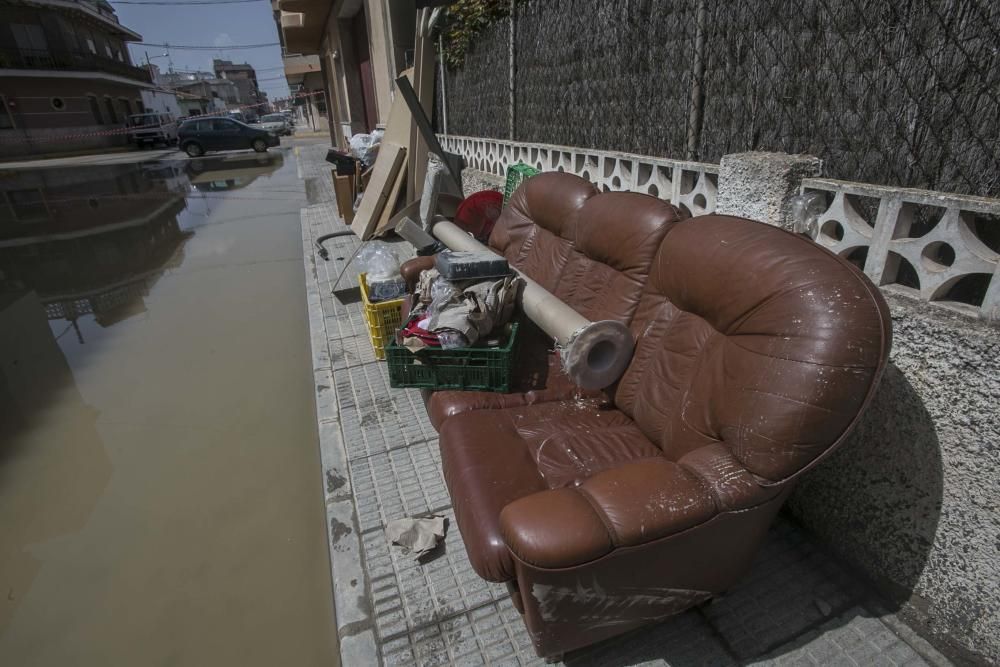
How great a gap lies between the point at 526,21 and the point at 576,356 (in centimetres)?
336

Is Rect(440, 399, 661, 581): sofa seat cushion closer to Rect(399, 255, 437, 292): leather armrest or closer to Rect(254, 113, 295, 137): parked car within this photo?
Rect(399, 255, 437, 292): leather armrest

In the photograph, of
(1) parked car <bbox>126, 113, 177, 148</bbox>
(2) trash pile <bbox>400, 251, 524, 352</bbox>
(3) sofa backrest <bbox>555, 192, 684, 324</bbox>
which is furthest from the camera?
(1) parked car <bbox>126, 113, 177, 148</bbox>

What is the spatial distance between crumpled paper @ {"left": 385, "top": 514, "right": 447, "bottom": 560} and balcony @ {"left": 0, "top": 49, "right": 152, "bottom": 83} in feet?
113

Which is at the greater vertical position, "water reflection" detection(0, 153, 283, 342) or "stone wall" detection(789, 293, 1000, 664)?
"stone wall" detection(789, 293, 1000, 664)

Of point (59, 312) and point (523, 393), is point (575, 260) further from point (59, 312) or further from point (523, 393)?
point (59, 312)

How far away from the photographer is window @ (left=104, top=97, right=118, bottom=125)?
1225 inches

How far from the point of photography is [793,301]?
57.3 inches

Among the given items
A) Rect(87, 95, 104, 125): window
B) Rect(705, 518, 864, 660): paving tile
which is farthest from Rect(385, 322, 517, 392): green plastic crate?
Rect(87, 95, 104, 125): window

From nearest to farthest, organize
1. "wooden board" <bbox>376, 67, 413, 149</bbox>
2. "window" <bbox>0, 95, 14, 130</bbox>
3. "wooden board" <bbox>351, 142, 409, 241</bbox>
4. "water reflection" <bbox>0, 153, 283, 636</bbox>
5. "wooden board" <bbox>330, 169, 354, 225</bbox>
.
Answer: "water reflection" <bbox>0, 153, 283, 636</bbox> < "wooden board" <bbox>351, 142, 409, 241</bbox> < "wooden board" <bbox>376, 67, 413, 149</bbox> < "wooden board" <bbox>330, 169, 354, 225</bbox> < "window" <bbox>0, 95, 14, 130</bbox>

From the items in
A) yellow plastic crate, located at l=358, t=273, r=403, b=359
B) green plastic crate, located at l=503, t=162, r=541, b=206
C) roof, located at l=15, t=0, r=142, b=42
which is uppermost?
roof, located at l=15, t=0, r=142, b=42

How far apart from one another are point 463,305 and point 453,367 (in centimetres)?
32

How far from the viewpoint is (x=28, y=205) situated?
1080 cm

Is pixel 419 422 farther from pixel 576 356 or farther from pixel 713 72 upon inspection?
pixel 713 72

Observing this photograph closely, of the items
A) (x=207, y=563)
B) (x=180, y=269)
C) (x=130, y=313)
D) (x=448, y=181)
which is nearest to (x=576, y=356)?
(x=207, y=563)
